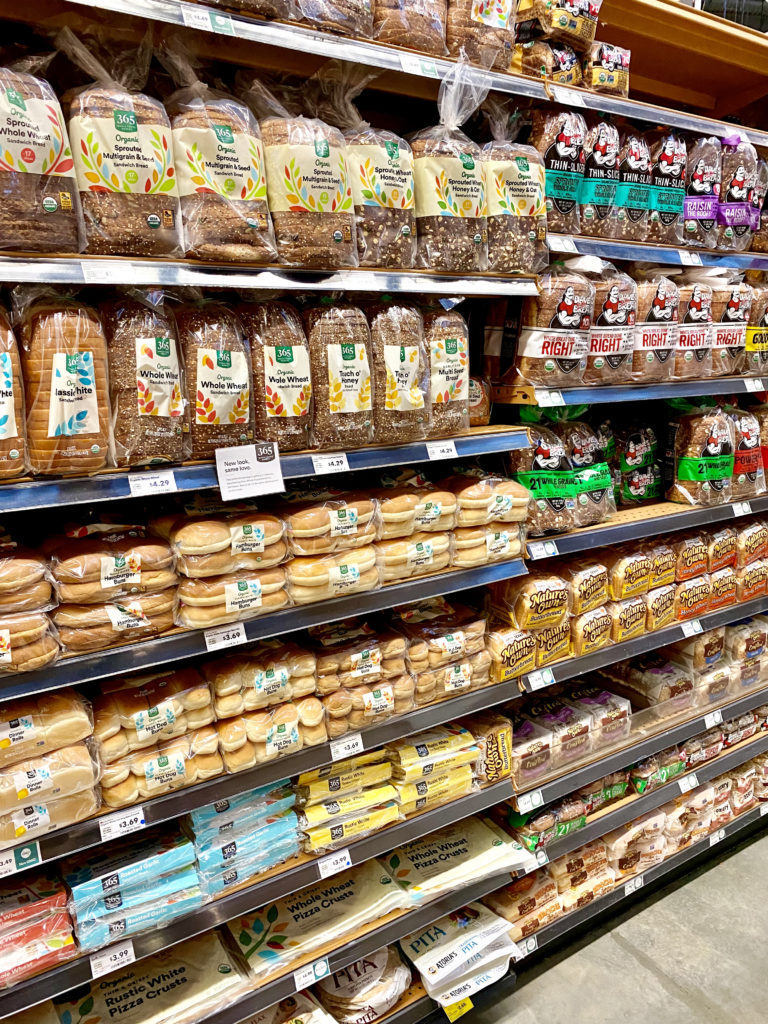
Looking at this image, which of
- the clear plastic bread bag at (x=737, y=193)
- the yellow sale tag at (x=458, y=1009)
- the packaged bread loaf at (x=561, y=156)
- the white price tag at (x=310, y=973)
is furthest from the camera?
the clear plastic bread bag at (x=737, y=193)

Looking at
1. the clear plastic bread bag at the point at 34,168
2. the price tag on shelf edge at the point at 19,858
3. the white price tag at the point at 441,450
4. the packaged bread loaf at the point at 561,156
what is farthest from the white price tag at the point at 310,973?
the packaged bread loaf at the point at 561,156

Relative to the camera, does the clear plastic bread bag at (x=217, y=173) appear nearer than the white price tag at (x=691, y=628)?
Yes

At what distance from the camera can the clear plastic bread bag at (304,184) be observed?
4.59 feet

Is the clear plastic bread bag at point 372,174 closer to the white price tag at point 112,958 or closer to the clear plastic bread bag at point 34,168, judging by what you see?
the clear plastic bread bag at point 34,168

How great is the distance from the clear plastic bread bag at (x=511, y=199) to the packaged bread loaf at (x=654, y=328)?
0.50 meters

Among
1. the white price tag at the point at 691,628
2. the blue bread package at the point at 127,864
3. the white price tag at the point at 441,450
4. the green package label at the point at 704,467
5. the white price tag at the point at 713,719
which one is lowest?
the white price tag at the point at 713,719

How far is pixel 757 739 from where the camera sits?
291 centimetres

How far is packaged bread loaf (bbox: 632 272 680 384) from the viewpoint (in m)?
2.15

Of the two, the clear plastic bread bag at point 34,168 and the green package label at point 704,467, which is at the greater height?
the clear plastic bread bag at point 34,168

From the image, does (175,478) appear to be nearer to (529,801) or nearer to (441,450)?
(441,450)

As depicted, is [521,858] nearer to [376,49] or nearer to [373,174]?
[373,174]

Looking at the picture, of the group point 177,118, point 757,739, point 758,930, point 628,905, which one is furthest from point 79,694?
point 757,739

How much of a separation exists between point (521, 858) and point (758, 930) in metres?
1.05

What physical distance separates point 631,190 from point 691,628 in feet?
4.96
